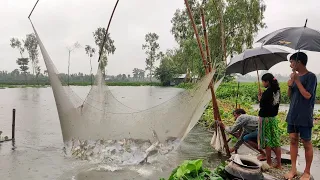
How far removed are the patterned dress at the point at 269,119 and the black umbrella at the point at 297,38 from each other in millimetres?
706

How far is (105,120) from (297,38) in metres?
3.33

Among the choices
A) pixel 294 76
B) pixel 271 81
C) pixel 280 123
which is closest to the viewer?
pixel 294 76

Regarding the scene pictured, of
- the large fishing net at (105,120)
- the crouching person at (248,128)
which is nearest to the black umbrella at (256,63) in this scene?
the large fishing net at (105,120)

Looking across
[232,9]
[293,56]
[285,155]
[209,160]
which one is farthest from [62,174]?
[232,9]

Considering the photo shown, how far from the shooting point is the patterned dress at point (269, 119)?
154 inches

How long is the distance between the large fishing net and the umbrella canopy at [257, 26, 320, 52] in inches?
60.9

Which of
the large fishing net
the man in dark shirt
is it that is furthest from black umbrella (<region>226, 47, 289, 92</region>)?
the man in dark shirt

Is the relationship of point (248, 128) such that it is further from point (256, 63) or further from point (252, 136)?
point (256, 63)

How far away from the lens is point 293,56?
10.9ft

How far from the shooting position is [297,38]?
3.25m

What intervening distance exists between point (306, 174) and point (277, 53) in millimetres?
2533

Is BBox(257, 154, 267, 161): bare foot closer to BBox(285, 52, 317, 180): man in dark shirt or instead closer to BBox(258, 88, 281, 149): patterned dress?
BBox(258, 88, 281, 149): patterned dress

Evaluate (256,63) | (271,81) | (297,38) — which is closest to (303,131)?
(271,81)

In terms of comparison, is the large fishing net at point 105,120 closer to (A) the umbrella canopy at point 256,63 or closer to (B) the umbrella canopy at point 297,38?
(A) the umbrella canopy at point 256,63
